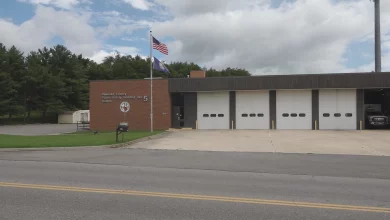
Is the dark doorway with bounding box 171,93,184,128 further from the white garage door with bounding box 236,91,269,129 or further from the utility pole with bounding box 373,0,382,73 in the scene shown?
the utility pole with bounding box 373,0,382,73

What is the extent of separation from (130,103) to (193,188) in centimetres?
2243

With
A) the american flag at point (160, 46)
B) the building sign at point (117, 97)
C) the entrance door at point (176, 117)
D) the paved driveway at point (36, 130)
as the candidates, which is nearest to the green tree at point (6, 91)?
the paved driveway at point (36, 130)

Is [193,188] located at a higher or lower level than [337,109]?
lower

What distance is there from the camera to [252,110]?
28.1 meters

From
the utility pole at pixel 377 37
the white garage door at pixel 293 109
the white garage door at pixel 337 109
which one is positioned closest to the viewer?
the white garage door at pixel 337 109

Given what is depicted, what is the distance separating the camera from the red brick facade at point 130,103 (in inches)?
1123

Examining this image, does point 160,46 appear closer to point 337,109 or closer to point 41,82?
point 337,109

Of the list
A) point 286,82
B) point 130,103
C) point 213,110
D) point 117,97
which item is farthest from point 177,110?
point 286,82

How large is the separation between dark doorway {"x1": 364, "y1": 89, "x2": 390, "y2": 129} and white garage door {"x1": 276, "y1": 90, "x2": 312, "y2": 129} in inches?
240

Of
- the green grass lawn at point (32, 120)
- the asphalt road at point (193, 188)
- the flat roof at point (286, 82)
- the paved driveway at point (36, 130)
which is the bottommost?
the asphalt road at point (193, 188)

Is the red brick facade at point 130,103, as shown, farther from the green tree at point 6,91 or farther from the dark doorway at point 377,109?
the green tree at point 6,91

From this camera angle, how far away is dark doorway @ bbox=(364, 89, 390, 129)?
28203 mm

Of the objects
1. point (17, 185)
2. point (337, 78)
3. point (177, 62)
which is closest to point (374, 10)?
point (337, 78)

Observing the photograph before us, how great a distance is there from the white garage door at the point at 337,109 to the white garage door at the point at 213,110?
797cm
